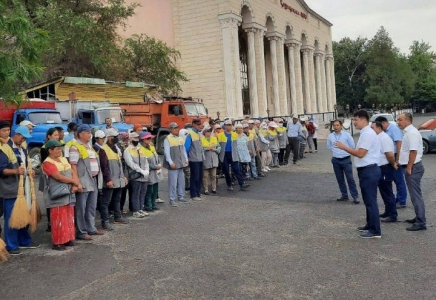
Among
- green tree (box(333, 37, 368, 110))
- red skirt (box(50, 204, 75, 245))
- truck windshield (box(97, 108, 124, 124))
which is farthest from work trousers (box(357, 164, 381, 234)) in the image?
green tree (box(333, 37, 368, 110))

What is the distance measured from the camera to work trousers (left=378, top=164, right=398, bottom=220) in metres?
7.41

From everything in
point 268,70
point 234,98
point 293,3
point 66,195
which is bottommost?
point 66,195

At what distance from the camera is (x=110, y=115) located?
58.9 ft

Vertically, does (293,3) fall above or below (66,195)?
above

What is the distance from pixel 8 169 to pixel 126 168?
2564 mm

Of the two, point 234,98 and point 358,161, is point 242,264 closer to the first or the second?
point 358,161

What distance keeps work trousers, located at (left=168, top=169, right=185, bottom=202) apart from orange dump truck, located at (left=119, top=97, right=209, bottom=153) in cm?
975

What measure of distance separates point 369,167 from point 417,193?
40.1 inches

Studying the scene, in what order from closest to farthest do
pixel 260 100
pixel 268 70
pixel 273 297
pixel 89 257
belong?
pixel 273 297 → pixel 89 257 → pixel 260 100 → pixel 268 70

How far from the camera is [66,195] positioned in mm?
6500

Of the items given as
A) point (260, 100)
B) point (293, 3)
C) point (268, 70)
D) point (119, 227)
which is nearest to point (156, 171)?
point (119, 227)

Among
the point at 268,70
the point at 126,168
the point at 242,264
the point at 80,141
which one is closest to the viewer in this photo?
the point at 242,264

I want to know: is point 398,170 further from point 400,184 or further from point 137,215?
point 137,215

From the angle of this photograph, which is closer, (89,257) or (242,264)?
(242,264)
